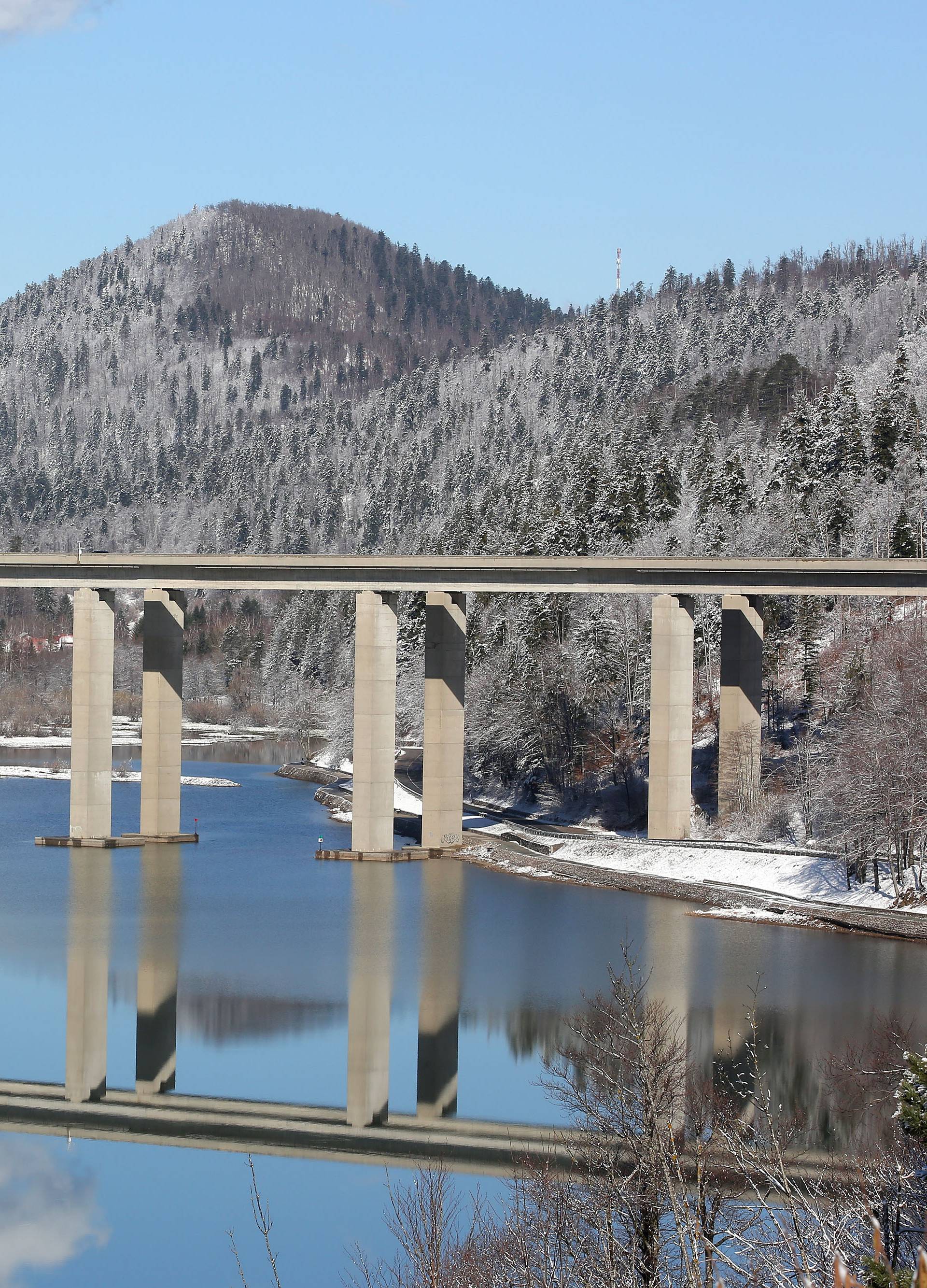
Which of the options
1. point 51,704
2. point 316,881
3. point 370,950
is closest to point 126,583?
point 316,881

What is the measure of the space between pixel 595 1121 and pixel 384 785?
3731 centimetres

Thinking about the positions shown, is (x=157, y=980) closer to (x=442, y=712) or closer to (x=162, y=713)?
(x=442, y=712)

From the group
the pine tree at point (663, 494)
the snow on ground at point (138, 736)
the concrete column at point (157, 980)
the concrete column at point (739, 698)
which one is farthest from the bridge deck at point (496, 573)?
the snow on ground at point (138, 736)

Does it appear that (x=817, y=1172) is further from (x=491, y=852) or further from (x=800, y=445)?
(x=800, y=445)

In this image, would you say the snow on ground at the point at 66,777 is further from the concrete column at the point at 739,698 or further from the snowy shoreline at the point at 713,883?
the concrete column at the point at 739,698

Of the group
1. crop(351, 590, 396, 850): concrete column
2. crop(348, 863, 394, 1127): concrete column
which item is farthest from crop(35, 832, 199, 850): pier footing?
crop(348, 863, 394, 1127): concrete column

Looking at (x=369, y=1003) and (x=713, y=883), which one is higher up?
(x=713, y=883)

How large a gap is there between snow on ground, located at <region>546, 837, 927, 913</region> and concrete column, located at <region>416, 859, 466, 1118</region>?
690 cm

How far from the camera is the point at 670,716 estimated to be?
60.0m

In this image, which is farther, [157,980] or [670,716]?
[670,716]

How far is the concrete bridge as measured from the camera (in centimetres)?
5931

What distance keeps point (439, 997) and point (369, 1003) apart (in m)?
1.68

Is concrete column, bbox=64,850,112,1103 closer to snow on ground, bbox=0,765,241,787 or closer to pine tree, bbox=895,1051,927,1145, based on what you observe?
pine tree, bbox=895,1051,927,1145

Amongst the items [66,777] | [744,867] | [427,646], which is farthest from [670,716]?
[66,777]
